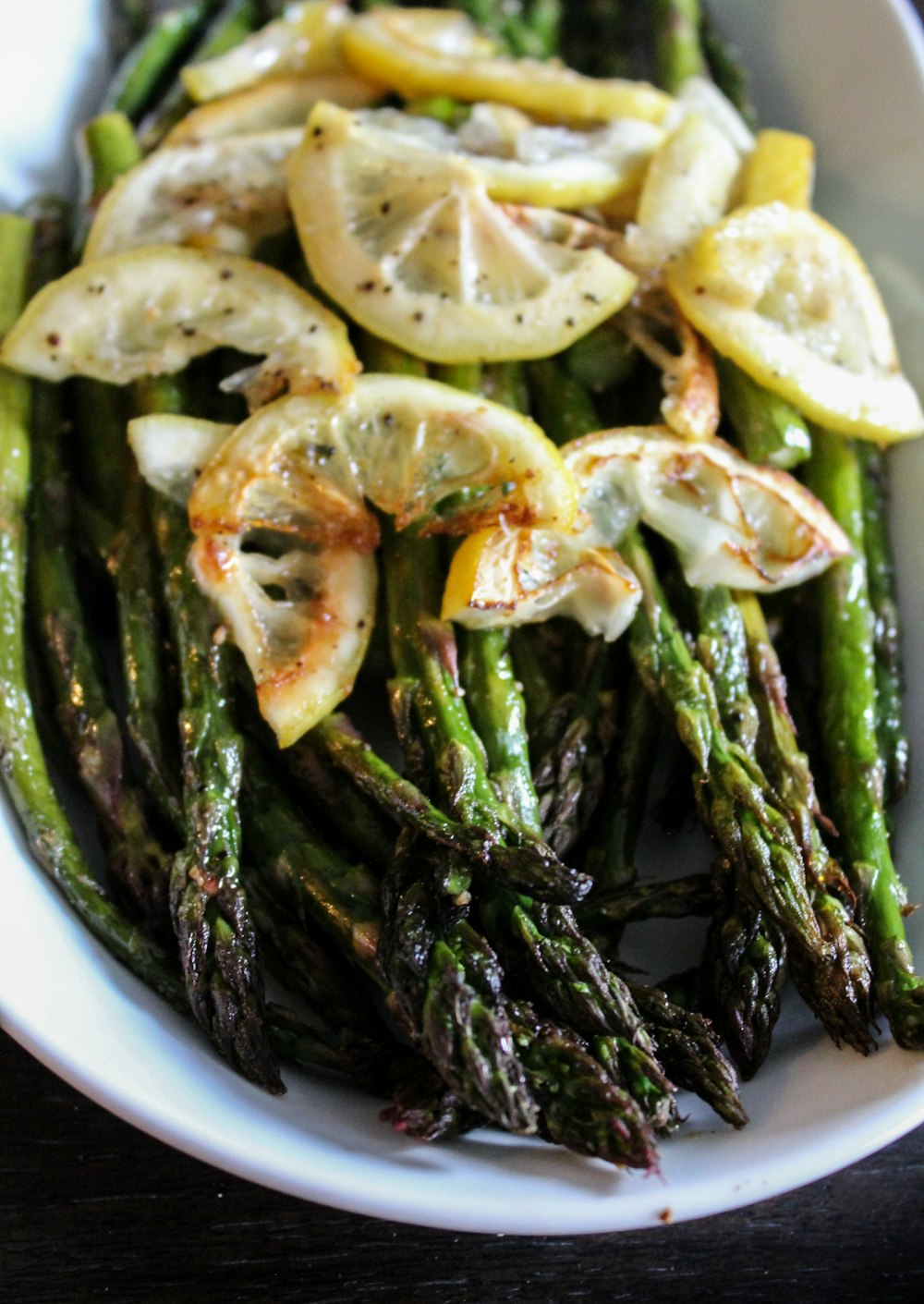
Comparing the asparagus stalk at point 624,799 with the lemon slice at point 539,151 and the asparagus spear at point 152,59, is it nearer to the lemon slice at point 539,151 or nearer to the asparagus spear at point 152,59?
the lemon slice at point 539,151

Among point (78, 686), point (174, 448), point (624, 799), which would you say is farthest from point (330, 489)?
point (624, 799)

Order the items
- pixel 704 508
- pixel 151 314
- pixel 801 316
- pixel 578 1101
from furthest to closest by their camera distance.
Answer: pixel 801 316 → pixel 151 314 → pixel 704 508 → pixel 578 1101

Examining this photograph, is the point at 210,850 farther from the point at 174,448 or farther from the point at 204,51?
the point at 204,51

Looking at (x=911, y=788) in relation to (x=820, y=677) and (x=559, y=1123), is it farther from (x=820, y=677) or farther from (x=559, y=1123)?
(x=559, y=1123)

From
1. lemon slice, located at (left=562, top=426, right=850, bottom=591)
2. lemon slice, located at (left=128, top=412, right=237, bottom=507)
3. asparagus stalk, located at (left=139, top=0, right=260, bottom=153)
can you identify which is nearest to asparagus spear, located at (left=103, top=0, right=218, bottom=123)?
asparagus stalk, located at (left=139, top=0, right=260, bottom=153)

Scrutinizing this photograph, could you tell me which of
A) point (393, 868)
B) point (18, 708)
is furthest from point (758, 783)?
point (18, 708)

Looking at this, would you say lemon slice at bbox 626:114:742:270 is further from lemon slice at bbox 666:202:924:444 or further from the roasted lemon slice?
the roasted lemon slice
